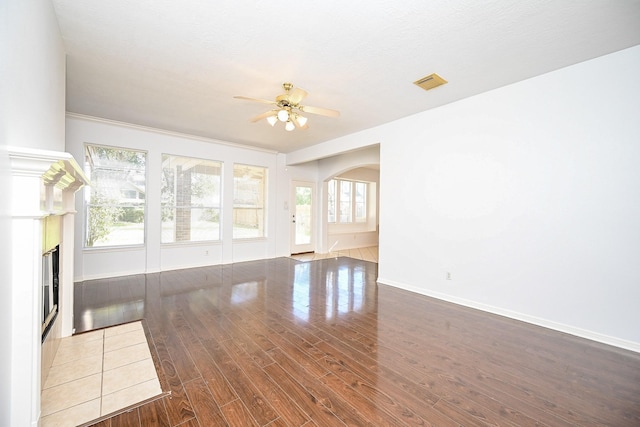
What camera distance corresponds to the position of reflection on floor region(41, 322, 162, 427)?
1.65 meters

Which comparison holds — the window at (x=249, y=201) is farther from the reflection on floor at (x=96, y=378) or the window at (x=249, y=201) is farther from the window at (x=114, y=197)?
the reflection on floor at (x=96, y=378)

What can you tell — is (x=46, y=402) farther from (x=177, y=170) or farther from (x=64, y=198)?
(x=177, y=170)

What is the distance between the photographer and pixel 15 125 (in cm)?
131

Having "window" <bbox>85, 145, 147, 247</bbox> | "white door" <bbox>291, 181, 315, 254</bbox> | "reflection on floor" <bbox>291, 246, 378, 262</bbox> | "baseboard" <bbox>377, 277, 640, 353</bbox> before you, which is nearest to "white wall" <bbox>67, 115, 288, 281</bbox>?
"window" <bbox>85, 145, 147, 247</bbox>

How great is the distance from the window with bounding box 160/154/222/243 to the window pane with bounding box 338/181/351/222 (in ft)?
12.9

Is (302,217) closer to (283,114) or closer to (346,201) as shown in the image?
(346,201)

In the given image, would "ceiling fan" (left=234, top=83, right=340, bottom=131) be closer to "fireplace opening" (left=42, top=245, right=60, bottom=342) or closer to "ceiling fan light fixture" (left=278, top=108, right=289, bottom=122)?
"ceiling fan light fixture" (left=278, top=108, right=289, bottom=122)

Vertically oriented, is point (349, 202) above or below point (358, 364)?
above

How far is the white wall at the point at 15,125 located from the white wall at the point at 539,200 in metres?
4.13

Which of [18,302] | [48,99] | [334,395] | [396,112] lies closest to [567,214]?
[396,112]

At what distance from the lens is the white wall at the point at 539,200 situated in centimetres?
253

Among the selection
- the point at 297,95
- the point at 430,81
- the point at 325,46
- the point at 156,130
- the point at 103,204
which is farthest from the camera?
the point at 156,130

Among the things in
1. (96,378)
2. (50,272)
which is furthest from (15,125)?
(96,378)

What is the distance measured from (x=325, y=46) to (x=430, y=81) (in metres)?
1.39
